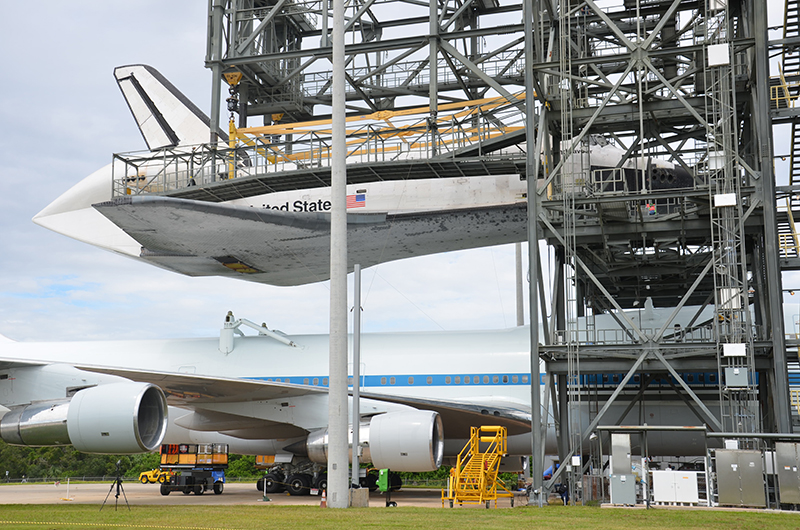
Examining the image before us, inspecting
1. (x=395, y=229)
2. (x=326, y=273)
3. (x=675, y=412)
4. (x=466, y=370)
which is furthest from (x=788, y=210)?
(x=326, y=273)

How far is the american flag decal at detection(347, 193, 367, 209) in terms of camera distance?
22.4m

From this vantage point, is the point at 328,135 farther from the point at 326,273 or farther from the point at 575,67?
the point at 575,67

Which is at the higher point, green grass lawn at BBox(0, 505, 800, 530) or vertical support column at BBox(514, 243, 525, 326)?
vertical support column at BBox(514, 243, 525, 326)

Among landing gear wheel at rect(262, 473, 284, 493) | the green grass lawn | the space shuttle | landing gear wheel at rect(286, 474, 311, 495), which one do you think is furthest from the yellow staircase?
the space shuttle

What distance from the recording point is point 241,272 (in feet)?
88.3

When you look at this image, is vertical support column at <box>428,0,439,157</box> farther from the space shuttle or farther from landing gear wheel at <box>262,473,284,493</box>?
landing gear wheel at <box>262,473,284,493</box>

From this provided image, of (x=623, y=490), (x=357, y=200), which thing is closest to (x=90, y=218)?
(x=357, y=200)

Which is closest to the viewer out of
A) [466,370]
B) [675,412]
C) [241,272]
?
[675,412]

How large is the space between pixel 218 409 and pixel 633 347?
10.7 meters

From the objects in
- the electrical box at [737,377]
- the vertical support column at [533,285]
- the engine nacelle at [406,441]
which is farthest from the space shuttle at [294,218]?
the engine nacelle at [406,441]

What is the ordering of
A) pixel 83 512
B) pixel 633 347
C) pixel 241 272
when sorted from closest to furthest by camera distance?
pixel 83 512 < pixel 633 347 < pixel 241 272

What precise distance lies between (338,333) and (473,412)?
235 inches

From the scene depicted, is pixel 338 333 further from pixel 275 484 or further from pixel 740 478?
pixel 275 484

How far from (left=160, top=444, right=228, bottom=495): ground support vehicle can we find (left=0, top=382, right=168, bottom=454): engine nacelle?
31.6 feet
